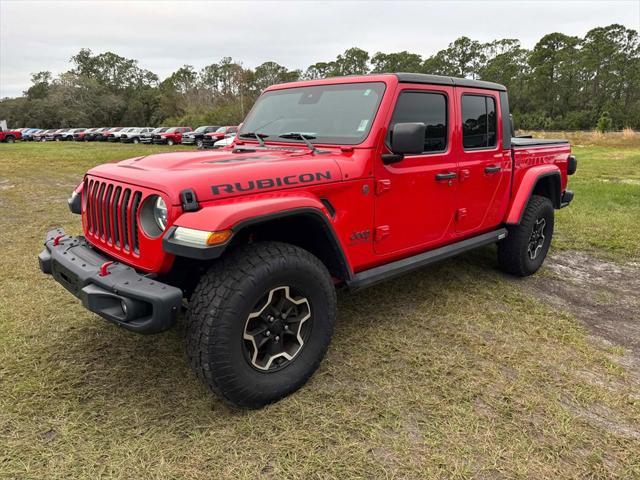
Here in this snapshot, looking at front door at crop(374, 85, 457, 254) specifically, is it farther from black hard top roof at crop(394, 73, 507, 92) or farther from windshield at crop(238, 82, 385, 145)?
windshield at crop(238, 82, 385, 145)

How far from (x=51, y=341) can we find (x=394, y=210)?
2.62 metres

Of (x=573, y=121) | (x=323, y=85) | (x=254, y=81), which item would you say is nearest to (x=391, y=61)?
(x=254, y=81)

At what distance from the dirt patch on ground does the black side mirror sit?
83.1 inches

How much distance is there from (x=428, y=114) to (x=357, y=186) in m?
1.01

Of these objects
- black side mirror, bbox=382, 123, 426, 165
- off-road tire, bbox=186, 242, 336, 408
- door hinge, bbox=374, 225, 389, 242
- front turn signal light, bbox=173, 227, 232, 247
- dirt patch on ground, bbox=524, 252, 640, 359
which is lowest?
dirt patch on ground, bbox=524, 252, 640, 359

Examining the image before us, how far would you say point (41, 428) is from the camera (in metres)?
2.39

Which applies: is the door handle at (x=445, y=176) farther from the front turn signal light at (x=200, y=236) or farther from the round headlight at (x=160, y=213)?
the round headlight at (x=160, y=213)

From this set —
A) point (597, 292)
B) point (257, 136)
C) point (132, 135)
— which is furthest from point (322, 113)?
point (132, 135)

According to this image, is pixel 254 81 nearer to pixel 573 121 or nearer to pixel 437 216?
pixel 573 121

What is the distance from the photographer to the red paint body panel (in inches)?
95.5

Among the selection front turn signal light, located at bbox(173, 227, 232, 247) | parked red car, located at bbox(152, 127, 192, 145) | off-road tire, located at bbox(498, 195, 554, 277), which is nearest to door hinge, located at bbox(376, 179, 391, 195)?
front turn signal light, located at bbox(173, 227, 232, 247)

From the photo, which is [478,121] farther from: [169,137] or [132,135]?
[132,135]

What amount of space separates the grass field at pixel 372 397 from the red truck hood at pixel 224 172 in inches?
47.6

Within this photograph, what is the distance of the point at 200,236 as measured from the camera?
2.21 meters
